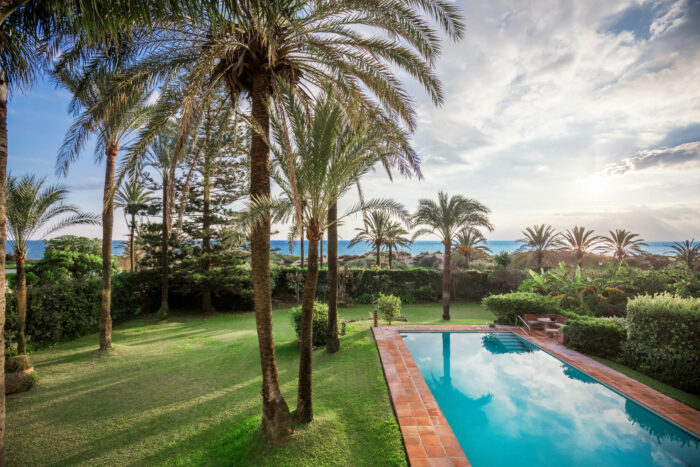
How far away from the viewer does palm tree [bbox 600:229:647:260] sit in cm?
2448

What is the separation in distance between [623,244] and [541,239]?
7.65 metres

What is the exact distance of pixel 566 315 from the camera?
1189 centimetres

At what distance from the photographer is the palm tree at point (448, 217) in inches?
625

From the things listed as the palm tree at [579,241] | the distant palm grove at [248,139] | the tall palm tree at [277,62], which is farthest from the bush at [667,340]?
the palm tree at [579,241]

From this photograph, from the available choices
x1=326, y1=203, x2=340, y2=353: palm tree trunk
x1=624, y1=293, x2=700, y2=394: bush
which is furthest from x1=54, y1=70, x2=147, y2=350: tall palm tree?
x1=624, y1=293, x2=700, y2=394: bush

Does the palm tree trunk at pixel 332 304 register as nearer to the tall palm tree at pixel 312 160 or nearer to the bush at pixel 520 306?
the tall palm tree at pixel 312 160

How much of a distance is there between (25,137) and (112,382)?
6.38 m

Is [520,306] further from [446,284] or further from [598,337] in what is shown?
[446,284]

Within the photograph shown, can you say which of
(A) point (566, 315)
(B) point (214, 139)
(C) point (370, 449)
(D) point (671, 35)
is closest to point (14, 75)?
(B) point (214, 139)

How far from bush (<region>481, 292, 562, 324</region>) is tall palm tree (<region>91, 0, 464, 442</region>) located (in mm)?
9931

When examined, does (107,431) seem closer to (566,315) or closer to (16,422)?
(16,422)

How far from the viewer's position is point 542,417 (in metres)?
6.10

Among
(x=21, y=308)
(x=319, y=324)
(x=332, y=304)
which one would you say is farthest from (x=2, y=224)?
(x=319, y=324)

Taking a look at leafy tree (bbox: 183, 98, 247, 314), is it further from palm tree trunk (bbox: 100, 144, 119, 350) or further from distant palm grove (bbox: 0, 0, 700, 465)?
palm tree trunk (bbox: 100, 144, 119, 350)
